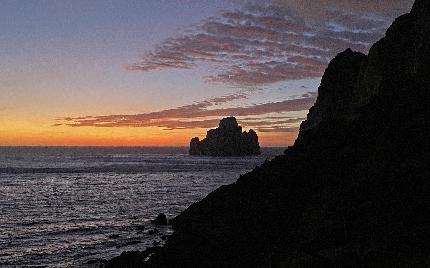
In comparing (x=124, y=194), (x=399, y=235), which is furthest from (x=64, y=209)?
(x=399, y=235)

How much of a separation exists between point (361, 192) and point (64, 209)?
52.1 meters

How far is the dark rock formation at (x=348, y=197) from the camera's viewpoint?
720 inches

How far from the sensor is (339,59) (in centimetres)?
6462

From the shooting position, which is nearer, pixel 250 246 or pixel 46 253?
pixel 250 246

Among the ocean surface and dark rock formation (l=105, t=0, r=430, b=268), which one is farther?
the ocean surface

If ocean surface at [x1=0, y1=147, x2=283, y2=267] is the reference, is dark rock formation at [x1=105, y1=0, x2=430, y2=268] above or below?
above

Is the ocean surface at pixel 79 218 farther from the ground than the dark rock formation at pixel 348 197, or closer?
closer

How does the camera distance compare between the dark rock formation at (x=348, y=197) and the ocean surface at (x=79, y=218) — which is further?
the ocean surface at (x=79, y=218)

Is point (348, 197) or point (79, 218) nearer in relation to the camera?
point (348, 197)

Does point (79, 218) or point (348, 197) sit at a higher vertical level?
point (348, 197)

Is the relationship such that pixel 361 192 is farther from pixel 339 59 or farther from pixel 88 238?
pixel 339 59

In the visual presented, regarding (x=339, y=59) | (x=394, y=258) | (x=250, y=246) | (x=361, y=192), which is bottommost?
(x=250, y=246)

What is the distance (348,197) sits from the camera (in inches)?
877

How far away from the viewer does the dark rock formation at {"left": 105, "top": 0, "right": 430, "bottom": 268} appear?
18.3m
